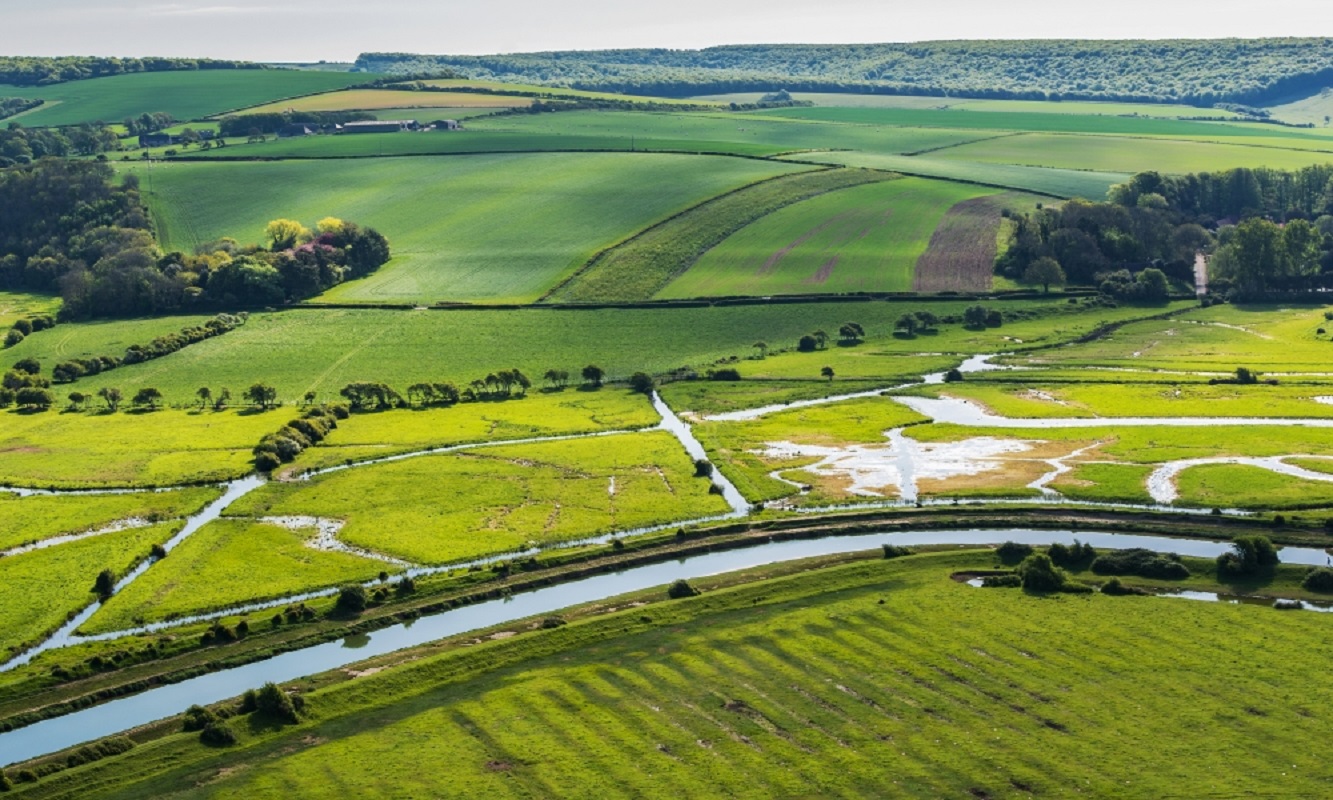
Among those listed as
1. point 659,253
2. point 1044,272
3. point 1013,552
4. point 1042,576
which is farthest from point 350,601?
point 1044,272

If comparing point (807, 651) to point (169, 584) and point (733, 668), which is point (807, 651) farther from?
point (169, 584)

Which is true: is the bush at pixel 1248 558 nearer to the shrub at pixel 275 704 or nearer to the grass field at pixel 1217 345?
the shrub at pixel 275 704

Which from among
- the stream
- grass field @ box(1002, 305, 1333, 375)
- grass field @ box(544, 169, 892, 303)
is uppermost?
grass field @ box(544, 169, 892, 303)

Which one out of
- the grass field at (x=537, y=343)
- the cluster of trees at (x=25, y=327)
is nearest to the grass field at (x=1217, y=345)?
the grass field at (x=537, y=343)

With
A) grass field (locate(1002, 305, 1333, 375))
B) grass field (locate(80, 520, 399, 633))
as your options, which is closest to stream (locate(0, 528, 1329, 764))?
grass field (locate(80, 520, 399, 633))

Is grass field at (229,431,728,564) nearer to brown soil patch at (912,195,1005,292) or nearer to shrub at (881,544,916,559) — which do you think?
shrub at (881,544,916,559)

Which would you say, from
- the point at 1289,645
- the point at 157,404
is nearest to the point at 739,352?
the point at 157,404
